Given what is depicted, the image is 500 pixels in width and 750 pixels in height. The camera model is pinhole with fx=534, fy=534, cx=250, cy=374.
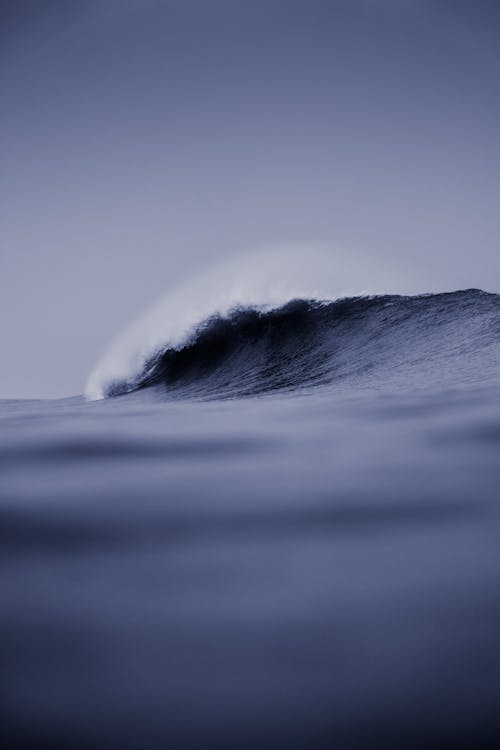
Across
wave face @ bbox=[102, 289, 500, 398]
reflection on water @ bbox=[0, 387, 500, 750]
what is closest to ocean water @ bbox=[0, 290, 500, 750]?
reflection on water @ bbox=[0, 387, 500, 750]

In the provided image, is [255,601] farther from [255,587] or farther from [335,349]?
[335,349]

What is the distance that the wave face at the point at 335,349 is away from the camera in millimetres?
5039

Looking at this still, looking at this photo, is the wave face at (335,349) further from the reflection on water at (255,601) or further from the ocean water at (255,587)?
the reflection on water at (255,601)

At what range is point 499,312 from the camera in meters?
7.35

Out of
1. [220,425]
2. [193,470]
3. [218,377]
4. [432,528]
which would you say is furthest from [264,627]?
[218,377]

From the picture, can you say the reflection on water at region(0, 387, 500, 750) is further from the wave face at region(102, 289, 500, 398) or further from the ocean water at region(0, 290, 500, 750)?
the wave face at region(102, 289, 500, 398)

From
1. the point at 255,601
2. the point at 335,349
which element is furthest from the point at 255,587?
the point at 335,349

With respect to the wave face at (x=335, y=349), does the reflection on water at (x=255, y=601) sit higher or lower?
lower

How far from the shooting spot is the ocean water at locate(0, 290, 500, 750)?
25.9 inches

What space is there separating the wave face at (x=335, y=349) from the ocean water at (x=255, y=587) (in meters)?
2.03

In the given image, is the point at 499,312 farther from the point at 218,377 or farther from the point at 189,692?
the point at 189,692

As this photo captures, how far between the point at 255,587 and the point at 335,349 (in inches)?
294

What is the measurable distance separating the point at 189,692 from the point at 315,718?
0.54 feet

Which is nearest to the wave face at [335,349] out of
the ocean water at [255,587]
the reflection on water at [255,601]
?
the ocean water at [255,587]
